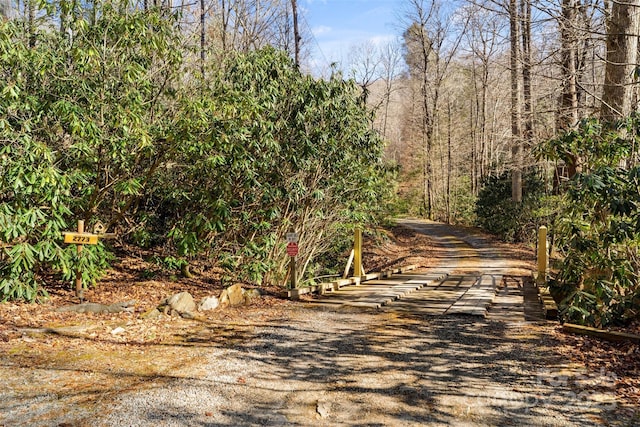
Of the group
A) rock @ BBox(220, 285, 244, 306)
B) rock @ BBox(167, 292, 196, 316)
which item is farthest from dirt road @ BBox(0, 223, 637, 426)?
rock @ BBox(220, 285, 244, 306)

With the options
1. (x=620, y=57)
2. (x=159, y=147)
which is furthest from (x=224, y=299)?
(x=620, y=57)

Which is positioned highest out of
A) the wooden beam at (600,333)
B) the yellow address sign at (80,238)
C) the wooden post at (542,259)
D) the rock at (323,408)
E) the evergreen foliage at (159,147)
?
the evergreen foliage at (159,147)

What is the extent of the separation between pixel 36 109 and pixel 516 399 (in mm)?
Answer: 7267

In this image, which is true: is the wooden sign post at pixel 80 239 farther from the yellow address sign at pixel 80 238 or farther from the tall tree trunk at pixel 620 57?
the tall tree trunk at pixel 620 57

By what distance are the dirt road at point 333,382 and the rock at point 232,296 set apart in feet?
3.82

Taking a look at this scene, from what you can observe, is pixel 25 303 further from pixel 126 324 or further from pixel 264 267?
pixel 264 267

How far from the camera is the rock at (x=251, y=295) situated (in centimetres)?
820

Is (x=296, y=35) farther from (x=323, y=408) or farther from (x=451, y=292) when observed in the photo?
(x=323, y=408)

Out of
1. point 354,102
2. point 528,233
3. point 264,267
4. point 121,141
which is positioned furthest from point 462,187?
point 121,141

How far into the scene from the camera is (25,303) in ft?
23.5

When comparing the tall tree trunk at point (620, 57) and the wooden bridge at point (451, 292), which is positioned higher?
the tall tree trunk at point (620, 57)

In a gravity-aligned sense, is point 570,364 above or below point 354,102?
below

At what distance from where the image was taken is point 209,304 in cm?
756

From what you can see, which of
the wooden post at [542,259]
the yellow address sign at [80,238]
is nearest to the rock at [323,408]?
the yellow address sign at [80,238]
